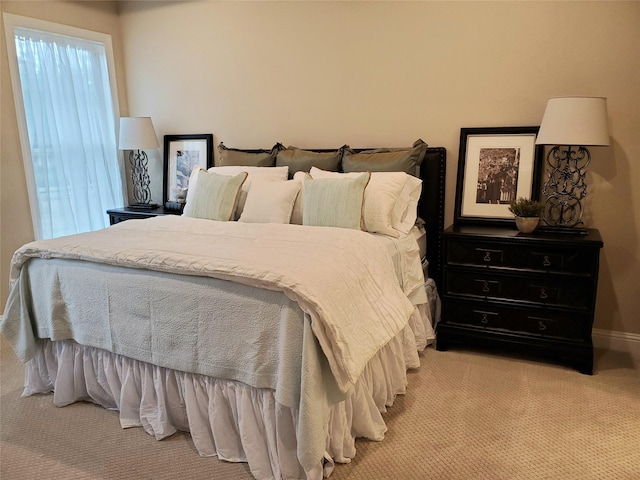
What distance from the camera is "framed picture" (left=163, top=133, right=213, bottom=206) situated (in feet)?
13.7

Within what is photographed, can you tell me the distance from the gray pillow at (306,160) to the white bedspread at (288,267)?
0.80 metres

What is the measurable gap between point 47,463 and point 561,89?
11.1 feet

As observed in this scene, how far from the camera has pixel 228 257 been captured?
2035 millimetres

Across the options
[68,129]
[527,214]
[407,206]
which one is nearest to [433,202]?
[407,206]

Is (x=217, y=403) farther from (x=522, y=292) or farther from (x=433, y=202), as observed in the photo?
(x=433, y=202)

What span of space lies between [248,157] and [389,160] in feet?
3.80

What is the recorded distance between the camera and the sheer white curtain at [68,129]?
372cm

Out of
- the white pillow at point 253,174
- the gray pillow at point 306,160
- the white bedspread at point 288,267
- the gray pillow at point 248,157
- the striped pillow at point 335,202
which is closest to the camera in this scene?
the white bedspread at point 288,267

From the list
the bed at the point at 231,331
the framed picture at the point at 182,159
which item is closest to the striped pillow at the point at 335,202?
the bed at the point at 231,331

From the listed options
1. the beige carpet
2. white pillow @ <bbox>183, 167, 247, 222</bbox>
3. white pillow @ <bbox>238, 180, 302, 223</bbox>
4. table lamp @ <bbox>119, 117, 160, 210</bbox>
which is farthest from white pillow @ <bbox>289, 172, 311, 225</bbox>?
table lamp @ <bbox>119, 117, 160, 210</bbox>

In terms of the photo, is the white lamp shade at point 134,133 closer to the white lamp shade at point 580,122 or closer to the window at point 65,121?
the window at point 65,121

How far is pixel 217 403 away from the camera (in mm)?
2035

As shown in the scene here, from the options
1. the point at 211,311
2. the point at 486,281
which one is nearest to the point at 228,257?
the point at 211,311

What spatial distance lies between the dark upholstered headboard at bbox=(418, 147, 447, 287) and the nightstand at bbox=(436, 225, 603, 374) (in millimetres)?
317
